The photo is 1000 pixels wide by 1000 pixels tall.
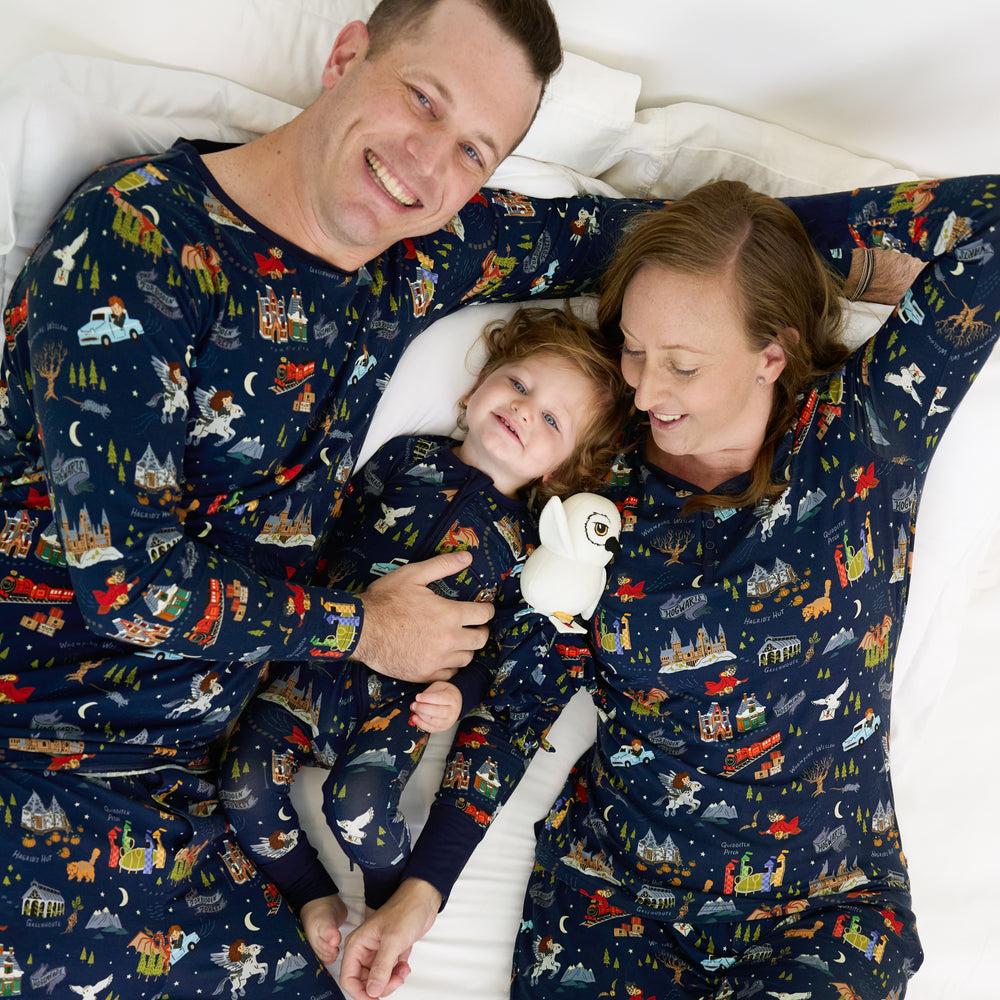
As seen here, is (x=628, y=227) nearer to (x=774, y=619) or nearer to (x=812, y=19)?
(x=812, y=19)

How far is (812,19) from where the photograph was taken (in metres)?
1.93

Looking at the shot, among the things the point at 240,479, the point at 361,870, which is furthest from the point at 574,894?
the point at 240,479

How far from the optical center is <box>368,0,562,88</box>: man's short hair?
56.5 inches

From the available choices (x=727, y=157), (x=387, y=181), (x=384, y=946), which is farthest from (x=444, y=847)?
(x=727, y=157)

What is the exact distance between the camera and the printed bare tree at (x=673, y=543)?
5.76ft

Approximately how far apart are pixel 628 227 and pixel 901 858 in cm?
145

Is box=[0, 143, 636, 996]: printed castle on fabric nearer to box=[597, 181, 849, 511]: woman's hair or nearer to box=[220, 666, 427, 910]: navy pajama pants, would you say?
box=[220, 666, 427, 910]: navy pajama pants

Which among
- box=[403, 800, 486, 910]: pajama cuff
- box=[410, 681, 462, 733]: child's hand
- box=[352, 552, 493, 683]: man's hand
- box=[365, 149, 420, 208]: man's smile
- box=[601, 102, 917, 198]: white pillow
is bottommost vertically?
box=[403, 800, 486, 910]: pajama cuff

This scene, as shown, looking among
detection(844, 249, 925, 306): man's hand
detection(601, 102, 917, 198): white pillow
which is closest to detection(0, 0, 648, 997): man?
detection(601, 102, 917, 198): white pillow

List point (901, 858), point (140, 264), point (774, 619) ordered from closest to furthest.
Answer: point (140, 264) → point (774, 619) → point (901, 858)

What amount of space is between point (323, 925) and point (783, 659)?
3.40 feet

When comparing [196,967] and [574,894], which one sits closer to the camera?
[196,967]

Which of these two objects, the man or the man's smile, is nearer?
the man

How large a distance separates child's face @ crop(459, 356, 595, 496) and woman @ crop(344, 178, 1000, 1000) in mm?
192
